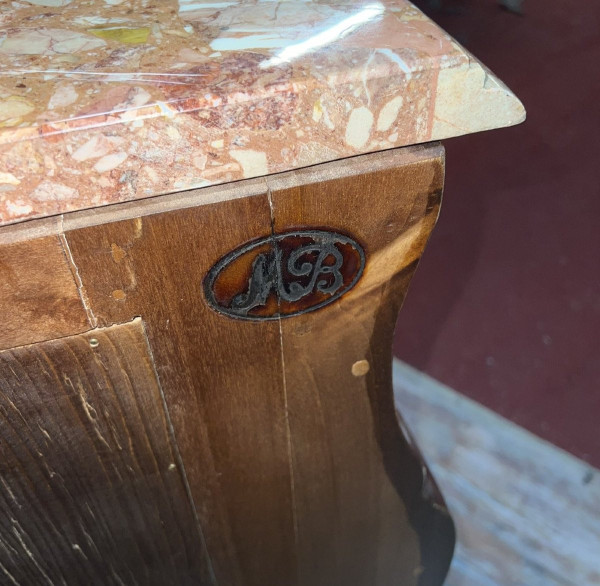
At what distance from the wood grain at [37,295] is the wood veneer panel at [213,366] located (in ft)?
0.04

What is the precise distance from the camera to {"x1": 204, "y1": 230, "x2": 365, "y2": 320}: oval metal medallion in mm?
423

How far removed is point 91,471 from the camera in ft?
1.71

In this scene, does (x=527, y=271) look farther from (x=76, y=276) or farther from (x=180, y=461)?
(x=76, y=276)

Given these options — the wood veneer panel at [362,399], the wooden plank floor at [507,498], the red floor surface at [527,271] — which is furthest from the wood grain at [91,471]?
the red floor surface at [527,271]

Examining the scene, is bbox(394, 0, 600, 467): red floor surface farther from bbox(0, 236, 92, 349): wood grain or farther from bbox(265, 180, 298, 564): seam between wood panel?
bbox(0, 236, 92, 349): wood grain

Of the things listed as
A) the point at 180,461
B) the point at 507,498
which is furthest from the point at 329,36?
the point at 507,498

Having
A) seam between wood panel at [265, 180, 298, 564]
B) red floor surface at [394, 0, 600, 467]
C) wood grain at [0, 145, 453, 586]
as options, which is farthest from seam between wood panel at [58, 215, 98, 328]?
red floor surface at [394, 0, 600, 467]

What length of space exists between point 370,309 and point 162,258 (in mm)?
180

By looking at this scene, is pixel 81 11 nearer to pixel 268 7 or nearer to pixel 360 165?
pixel 268 7

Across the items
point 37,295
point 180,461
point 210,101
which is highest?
point 210,101

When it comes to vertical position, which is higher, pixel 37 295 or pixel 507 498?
pixel 37 295

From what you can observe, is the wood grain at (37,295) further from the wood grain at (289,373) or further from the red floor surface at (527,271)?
the red floor surface at (527,271)

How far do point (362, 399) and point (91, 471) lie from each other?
24 cm

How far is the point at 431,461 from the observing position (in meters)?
1.06
